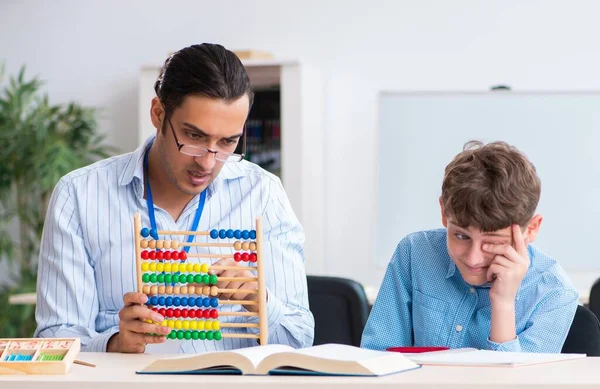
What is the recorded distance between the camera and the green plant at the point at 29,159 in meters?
4.86

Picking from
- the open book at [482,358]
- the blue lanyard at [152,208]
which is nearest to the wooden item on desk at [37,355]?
the blue lanyard at [152,208]

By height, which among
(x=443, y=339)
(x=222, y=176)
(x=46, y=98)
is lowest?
(x=443, y=339)

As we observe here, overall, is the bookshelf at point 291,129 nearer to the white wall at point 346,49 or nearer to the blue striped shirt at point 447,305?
the white wall at point 346,49

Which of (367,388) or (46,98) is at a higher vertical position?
(46,98)

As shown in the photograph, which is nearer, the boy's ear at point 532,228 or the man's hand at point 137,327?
the man's hand at point 137,327

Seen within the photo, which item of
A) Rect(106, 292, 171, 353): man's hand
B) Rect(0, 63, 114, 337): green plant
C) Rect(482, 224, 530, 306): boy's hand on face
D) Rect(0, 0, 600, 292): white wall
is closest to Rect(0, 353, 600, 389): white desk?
Rect(106, 292, 171, 353): man's hand

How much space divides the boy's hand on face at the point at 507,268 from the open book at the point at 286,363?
1.62 ft

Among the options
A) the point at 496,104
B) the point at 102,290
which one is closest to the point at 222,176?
the point at 102,290

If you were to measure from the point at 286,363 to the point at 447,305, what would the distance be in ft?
2.53

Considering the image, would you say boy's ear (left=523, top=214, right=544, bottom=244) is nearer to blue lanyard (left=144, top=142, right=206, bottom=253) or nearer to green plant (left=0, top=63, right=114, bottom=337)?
blue lanyard (left=144, top=142, right=206, bottom=253)

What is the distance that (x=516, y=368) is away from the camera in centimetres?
144

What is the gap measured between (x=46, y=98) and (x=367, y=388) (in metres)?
4.19

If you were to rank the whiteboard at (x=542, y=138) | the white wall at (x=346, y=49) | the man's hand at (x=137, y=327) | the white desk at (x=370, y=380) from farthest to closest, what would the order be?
the white wall at (x=346, y=49), the whiteboard at (x=542, y=138), the man's hand at (x=137, y=327), the white desk at (x=370, y=380)

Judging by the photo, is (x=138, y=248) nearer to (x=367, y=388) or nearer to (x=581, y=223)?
(x=367, y=388)
